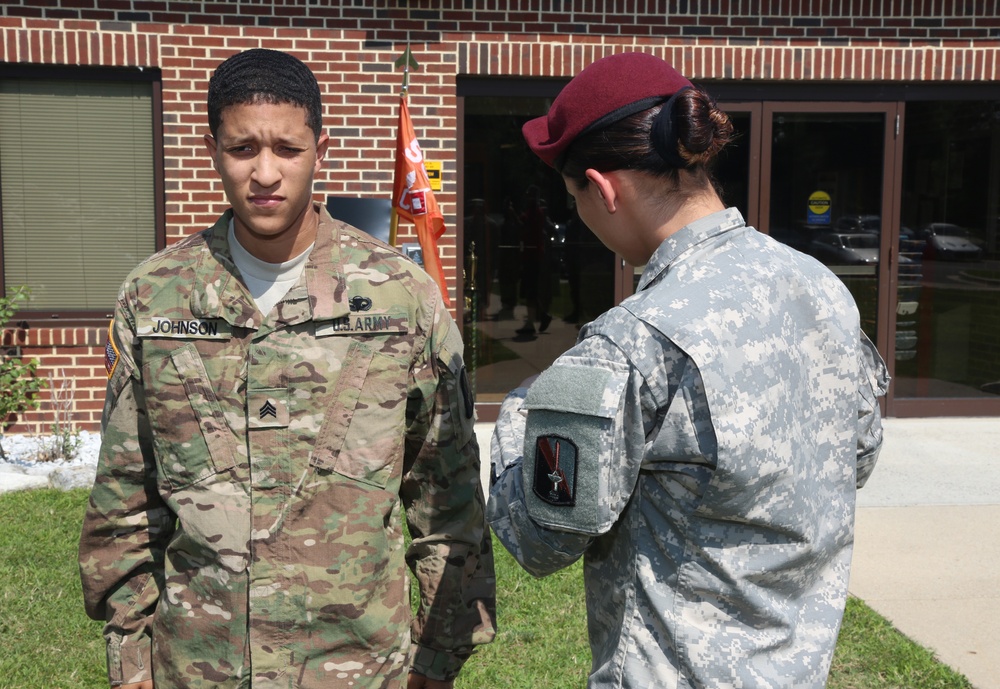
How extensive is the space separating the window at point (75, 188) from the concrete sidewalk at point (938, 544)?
2889 millimetres

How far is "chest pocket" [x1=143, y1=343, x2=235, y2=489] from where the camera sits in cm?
198

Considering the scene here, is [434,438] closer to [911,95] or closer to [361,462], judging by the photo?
[361,462]

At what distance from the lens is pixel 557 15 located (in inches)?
287

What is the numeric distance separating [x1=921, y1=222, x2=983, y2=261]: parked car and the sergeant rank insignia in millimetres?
7334

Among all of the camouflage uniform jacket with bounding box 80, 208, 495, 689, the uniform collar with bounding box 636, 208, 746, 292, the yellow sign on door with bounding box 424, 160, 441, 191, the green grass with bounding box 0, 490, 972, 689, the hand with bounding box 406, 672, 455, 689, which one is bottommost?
the green grass with bounding box 0, 490, 972, 689

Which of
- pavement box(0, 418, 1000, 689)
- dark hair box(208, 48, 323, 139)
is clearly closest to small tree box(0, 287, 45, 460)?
pavement box(0, 418, 1000, 689)

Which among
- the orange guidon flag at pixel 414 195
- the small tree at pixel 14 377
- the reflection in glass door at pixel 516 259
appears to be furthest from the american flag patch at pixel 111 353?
the reflection in glass door at pixel 516 259

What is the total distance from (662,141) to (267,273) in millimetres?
912

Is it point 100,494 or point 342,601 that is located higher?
point 100,494

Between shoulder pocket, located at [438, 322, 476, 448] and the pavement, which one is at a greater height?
shoulder pocket, located at [438, 322, 476, 448]

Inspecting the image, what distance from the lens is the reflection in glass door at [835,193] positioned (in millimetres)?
7863

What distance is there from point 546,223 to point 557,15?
1.51 metres

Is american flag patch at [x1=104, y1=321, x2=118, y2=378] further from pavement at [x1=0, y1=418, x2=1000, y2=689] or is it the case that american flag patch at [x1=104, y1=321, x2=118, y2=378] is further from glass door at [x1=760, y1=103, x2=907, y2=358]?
glass door at [x1=760, y1=103, x2=907, y2=358]

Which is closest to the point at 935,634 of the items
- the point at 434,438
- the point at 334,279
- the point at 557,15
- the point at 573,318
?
the point at 434,438
